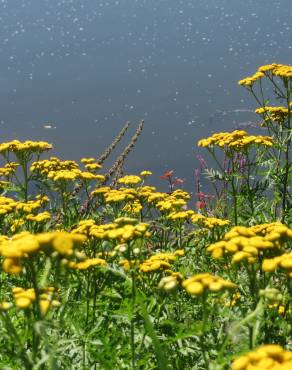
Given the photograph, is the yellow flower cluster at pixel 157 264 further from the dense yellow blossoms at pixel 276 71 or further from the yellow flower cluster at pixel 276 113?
the yellow flower cluster at pixel 276 113

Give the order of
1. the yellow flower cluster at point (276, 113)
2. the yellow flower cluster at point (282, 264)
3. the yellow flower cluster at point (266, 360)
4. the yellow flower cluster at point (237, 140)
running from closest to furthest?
the yellow flower cluster at point (266, 360), the yellow flower cluster at point (282, 264), the yellow flower cluster at point (237, 140), the yellow flower cluster at point (276, 113)

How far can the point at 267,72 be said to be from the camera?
635 cm

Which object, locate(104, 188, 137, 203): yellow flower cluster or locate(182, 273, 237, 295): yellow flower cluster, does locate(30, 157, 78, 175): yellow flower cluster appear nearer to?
locate(104, 188, 137, 203): yellow flower cluster

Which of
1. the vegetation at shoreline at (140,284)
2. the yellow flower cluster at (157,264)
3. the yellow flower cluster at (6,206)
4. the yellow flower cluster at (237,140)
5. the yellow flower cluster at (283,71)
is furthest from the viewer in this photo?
the yellow flower cluster at (283,71)

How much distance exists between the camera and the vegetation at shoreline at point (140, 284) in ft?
7.93

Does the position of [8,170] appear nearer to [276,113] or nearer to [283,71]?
[276,113]

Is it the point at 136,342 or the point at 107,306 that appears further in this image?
the point at 107,306

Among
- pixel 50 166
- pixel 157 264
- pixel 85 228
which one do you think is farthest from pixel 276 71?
pixel 157 264

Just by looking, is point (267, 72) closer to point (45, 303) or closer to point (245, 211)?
point (245, 211)

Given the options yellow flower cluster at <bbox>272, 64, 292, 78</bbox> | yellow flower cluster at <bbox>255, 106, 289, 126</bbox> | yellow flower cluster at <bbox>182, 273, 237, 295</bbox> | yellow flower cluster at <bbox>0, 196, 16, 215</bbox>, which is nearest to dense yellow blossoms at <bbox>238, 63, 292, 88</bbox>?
yellow flower cluster at <bbox>272, 64, 292, 78</bbox>

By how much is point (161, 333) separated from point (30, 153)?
294 centimetres

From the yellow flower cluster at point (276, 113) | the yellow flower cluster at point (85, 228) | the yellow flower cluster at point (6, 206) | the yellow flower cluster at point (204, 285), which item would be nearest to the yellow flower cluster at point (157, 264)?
the yellow flower cluster at point (85, 228)

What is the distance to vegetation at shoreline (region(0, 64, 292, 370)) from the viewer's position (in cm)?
242

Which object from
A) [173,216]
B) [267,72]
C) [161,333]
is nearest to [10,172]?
[173,216]
